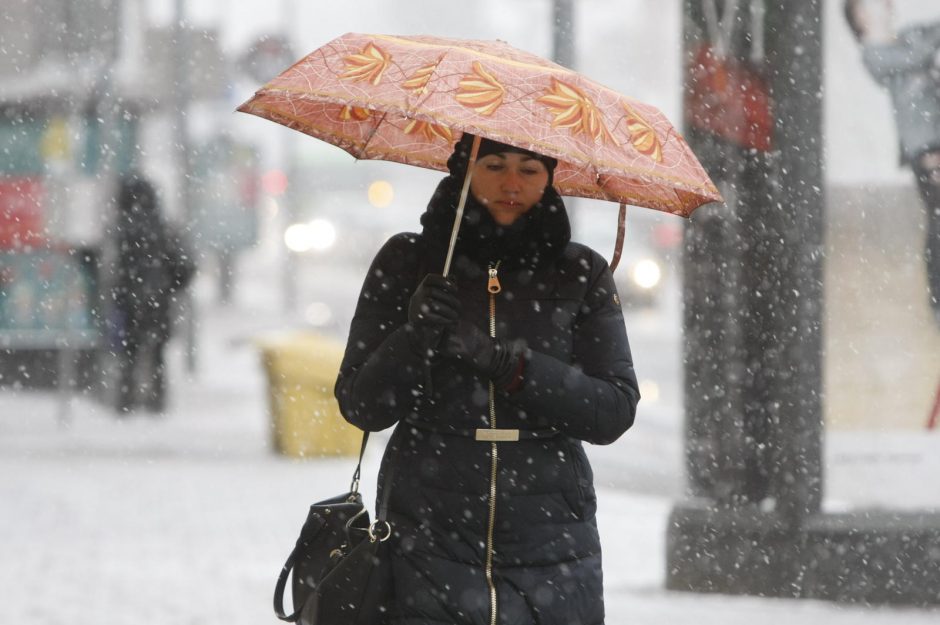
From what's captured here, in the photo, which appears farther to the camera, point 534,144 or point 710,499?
point 710,499

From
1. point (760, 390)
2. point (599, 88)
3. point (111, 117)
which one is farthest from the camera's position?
point (111, 117)

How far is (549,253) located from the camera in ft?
10.1

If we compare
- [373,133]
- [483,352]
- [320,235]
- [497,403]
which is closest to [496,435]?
[497,403]

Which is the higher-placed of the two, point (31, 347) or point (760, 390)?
point (760, 390)

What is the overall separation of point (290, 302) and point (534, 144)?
31422 millimetres

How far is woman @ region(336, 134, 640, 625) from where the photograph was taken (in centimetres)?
295

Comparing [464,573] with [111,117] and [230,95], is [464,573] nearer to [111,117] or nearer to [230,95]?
[111,117]

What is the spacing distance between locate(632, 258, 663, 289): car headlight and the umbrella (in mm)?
25347

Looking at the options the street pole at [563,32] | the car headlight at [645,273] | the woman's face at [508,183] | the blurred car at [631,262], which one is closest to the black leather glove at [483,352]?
the woman's face at [508,183]

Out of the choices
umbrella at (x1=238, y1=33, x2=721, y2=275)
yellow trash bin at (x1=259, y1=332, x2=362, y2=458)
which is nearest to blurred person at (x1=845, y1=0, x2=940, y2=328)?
umbrella at (x1=238, y1=33, x2=721, y2=275)

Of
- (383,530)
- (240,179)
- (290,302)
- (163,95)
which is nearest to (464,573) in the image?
(383,530)

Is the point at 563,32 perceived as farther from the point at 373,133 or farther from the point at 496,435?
Answer: the point at 496,435

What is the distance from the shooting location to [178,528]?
25.9ft

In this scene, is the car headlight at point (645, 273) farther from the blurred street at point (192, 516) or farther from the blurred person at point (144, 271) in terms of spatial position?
the blurred person at point (144, 271)
